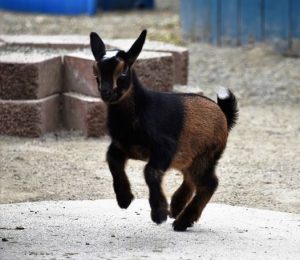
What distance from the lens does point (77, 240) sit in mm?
5555

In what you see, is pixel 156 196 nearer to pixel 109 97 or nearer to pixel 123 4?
pixel 109 97

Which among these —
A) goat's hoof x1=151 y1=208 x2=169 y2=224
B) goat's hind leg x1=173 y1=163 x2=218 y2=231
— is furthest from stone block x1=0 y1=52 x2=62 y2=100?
goat's hoof x1=151 y1=208 x2=169 y2=224

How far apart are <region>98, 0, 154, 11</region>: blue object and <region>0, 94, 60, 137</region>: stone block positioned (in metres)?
9.46

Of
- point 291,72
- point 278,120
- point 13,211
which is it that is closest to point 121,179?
point 13,211

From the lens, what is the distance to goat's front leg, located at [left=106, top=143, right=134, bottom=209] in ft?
18.6

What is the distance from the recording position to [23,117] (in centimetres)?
921

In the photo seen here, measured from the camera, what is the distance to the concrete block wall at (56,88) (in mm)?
9188

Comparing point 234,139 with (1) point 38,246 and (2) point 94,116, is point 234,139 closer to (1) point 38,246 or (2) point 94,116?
(2) point 94,116

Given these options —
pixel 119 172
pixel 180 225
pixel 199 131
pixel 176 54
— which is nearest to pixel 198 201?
pixel 180 225

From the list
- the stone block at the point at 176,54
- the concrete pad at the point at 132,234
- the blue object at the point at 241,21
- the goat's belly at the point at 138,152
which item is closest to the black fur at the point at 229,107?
the concrete pad at the point at 132,234

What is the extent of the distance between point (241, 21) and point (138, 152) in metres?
8.76

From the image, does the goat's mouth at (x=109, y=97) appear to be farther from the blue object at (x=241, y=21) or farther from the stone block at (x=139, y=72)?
the blue object at (x=241, y=21)

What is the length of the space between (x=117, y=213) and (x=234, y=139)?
10.9 ft

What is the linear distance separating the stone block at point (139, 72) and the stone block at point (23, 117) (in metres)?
0.37
